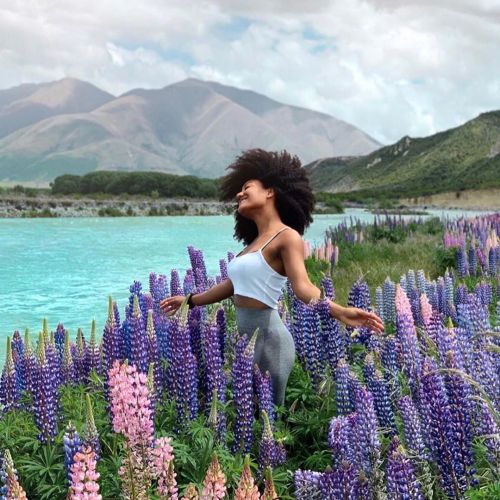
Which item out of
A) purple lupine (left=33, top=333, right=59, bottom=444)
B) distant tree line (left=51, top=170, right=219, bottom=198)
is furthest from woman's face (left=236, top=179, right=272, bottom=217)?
distant tree line (left=51, top=170, right=219, bottom=198)

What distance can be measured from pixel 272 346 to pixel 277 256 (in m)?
0.59

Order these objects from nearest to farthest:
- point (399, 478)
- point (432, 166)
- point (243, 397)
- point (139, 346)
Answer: point (399, 478), point (243, 397), point (139, 346), point (432, 166)

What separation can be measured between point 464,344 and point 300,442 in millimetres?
1243

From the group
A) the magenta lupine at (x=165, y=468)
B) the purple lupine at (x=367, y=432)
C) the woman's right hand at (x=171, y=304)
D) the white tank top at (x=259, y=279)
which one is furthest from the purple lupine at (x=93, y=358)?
the purple lupine at (x=367, y=432)

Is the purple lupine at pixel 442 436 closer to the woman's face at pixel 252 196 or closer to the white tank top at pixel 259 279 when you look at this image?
the white tank top at pixel 259 279

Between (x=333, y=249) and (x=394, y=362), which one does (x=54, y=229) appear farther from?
(x=394, y=362)

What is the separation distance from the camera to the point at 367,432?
2.91m

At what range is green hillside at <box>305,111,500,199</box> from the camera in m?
101

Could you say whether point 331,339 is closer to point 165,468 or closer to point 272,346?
point 272,346

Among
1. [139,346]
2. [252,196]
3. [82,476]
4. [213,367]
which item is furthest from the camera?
[252,196]

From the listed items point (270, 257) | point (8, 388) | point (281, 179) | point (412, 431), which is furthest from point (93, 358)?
point (412, 431)

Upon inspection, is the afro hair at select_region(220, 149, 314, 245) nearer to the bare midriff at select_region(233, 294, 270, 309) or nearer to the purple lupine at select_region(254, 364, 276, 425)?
the bare midriff at select_region(233, 294, 270, 309)

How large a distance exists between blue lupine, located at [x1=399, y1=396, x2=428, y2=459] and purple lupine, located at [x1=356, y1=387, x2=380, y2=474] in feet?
0.69

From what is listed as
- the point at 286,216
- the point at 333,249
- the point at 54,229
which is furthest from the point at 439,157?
the point at 286,216
